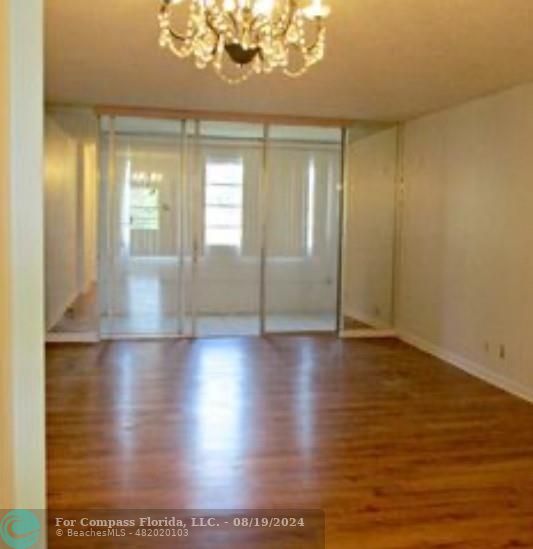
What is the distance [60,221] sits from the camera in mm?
6914

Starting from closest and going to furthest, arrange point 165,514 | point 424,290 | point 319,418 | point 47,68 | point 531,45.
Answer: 1. point 165,514
2. point 531,45
3. point 319,418
4. point 47,68
5. point 424,290

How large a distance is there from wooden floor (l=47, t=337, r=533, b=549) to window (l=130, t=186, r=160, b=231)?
63.7 inches

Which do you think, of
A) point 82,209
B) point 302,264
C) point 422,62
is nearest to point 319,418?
point 422,62

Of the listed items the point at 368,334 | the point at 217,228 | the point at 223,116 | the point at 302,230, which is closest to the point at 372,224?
the point at 302,230

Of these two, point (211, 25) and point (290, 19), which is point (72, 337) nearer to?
point (211, 25)

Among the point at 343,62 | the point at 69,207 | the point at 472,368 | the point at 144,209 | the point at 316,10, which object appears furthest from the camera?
the point at 69,207

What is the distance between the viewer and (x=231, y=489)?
3064 millimetres

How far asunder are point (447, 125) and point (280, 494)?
4117 mm

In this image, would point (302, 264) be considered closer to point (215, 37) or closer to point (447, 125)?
point (447, 125)

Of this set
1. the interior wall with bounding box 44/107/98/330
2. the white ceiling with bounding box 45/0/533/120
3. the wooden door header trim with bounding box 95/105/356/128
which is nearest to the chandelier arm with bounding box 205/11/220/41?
the white ceiling with bounding box 45/0/533/120

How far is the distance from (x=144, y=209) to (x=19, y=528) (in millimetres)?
5832

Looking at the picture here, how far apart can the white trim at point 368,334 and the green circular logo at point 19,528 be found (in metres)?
5.90

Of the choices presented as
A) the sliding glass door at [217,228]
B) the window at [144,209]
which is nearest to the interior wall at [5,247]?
the sliding glass door at [217,228]

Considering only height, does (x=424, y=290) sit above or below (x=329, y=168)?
below
